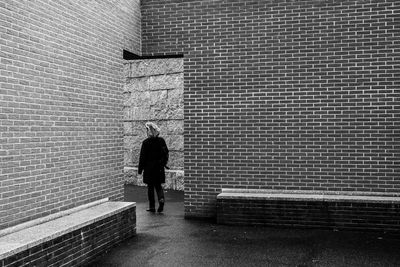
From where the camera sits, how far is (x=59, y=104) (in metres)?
6.43

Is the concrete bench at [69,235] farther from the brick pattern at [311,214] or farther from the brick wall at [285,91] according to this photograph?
the brick wall at [285,91]

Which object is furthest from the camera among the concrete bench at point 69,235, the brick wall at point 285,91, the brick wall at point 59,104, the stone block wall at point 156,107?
the stone block wall at point 156,107

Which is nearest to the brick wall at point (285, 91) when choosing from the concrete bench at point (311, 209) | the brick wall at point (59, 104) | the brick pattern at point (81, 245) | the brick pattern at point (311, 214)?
the concrete bench at point (311, 209)

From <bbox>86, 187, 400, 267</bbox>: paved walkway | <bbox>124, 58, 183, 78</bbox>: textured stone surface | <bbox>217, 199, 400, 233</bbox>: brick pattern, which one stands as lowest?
<bbox>86, 187, 400, 267</bbox>: paved walkway

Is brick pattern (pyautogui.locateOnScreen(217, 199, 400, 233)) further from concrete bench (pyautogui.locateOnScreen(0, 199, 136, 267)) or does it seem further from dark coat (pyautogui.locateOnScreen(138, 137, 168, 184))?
concrete bench (pyautogui.locateOnScreen(0, 199, 136, 267))

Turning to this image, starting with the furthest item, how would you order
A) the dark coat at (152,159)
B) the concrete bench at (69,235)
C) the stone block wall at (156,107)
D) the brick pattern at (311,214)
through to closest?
the stone block wall at (156,107), the dark coat at (152,159), the brick pattern at (311,214), the concrete bench at (69,235)

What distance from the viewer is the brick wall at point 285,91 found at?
827 centimetres

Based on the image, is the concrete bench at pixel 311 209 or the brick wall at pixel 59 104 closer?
the brick wall at pixel 59 104

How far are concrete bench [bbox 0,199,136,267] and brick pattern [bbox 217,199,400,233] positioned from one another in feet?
6.12

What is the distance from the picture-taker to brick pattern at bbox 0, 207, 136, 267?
4926 millimetres

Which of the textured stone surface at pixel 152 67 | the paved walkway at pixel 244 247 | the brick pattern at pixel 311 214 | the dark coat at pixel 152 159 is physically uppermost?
the textured stone surface at pixel 152 67

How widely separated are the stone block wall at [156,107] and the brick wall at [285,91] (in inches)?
191

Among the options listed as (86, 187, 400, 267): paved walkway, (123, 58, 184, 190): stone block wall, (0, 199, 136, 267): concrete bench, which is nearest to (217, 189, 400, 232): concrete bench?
(86, 187, 400, 267): paved walkway

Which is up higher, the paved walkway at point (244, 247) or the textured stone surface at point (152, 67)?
the textured stone surface at point (152, 67)
